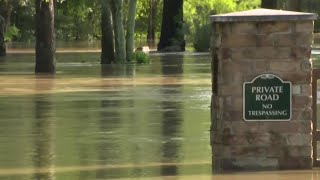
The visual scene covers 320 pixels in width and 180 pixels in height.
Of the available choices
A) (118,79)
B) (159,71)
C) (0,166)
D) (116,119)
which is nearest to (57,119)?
(116,119)

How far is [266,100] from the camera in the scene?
37.0ft

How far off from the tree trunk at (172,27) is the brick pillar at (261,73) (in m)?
47.7

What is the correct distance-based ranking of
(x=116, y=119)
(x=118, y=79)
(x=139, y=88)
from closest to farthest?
(x=116, y=119) → (x=139, y=88) → (x=118, y=79)

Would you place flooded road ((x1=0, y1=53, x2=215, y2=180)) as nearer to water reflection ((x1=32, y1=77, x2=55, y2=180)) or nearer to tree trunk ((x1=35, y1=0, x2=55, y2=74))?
water reflection ((x1=32, y1=77, x2=55, y2=180))

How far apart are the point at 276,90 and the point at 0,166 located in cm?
343

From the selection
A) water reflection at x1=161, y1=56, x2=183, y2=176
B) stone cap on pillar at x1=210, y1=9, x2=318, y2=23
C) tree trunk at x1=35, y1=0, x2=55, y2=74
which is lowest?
water reflection at x1=161, y1=56, x2=183, y2=176

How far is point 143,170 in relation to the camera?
37.6 feet

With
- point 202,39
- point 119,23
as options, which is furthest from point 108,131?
point 202,39

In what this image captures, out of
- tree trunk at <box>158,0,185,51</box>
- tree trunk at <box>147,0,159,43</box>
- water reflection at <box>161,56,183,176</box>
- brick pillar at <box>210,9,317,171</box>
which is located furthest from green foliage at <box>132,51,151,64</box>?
tree trunk at <box>147,0,159,43</box>

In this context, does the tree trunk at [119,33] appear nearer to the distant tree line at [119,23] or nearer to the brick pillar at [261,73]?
the distant tree line at [119,23]

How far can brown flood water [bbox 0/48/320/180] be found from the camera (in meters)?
11.5

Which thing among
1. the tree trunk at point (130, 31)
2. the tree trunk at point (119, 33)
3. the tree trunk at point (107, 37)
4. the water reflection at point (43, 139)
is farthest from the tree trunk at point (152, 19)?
the water reflection at point (43, 139)

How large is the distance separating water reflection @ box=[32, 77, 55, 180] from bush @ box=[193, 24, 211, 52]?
110 ft

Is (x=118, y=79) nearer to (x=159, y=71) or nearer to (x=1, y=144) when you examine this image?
(x=159, y=71)
